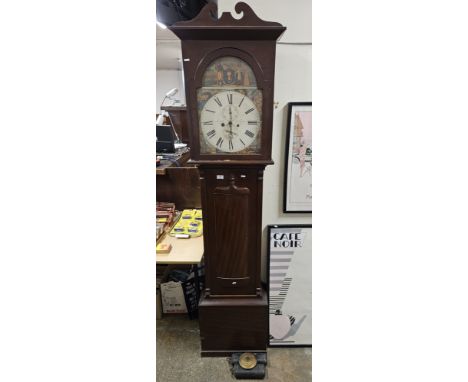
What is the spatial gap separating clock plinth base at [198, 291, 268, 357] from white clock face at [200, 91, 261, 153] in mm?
841

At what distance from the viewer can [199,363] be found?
5.51ft

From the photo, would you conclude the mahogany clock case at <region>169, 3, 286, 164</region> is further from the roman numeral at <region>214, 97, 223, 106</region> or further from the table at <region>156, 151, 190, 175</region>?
the table at <region>156, 151, 190, 175</region>

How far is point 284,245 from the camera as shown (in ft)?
5.80

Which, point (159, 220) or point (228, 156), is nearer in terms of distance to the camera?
point (228, 156)

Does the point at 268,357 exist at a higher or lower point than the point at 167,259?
lower

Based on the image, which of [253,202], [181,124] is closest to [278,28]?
[253,202]

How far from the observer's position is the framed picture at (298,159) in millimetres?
A: 1631

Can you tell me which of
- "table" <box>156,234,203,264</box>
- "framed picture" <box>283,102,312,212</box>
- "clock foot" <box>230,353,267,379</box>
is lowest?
"clock foot" <box>230,353,267,379</box>

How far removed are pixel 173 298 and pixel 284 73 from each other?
1.63 metres

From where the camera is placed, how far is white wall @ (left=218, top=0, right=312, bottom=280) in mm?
1532

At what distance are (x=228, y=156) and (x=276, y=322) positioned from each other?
1.08 m

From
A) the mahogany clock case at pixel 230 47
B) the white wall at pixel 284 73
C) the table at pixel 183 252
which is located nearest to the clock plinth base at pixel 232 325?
the table at pixel 183 252

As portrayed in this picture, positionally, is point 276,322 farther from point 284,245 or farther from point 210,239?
point 210,239

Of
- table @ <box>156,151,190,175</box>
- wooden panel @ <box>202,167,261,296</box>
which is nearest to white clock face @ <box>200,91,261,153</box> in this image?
wooden panel @ <box>202,167,261,296</box>
